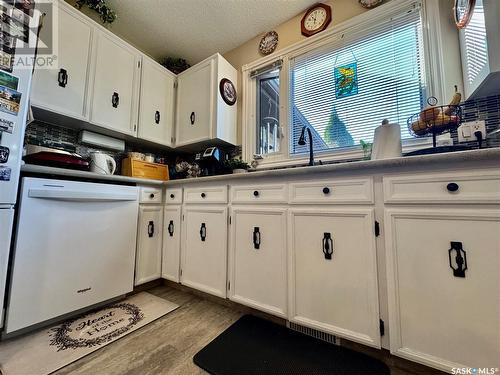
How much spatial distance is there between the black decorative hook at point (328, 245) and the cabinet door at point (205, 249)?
0.72 meters

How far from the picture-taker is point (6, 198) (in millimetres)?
1094

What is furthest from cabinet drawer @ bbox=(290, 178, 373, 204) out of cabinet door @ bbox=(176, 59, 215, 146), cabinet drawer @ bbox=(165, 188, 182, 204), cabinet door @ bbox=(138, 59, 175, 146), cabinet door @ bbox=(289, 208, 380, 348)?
cabinet door @ bbox=(138, 59, 175, 146)

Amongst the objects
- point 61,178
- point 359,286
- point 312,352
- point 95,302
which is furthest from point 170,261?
point 359,286

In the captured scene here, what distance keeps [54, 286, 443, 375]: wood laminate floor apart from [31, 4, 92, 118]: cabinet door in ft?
5.66

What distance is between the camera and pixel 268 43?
2.30 meters

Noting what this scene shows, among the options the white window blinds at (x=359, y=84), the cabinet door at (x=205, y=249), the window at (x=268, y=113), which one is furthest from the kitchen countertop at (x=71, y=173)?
the white window blinds at (x=359, y=84)

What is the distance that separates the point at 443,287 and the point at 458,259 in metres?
0.13

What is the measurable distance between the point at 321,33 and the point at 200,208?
1966mm

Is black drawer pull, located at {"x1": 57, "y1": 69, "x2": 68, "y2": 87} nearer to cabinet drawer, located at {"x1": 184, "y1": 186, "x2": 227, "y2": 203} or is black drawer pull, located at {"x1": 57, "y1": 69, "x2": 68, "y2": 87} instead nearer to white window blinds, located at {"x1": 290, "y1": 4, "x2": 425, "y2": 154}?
cabinet drawer, located at {"x1": 184, "y1": 186, "x2": 227, "y2": 203}

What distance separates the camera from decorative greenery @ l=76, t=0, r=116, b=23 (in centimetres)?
185

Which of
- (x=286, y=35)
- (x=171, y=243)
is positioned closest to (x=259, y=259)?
(x=171, y=243)

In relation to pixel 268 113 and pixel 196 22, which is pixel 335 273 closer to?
pixel 268 113

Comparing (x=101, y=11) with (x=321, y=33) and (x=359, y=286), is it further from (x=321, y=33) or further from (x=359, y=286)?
(x=359, y=286)

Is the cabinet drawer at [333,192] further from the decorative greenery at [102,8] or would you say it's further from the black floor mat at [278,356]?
the decorative greenery at [102,8]
